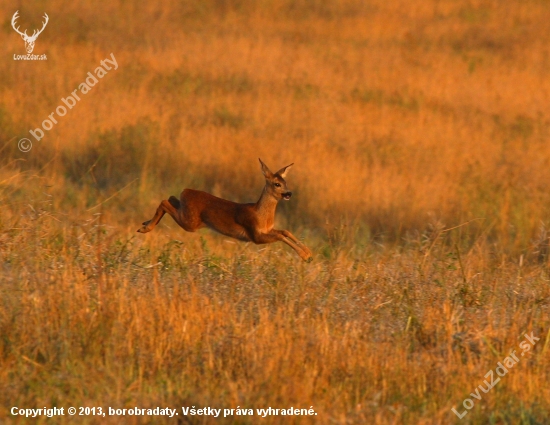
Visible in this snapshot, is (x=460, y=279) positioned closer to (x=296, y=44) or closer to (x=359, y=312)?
(x=359, y=312)

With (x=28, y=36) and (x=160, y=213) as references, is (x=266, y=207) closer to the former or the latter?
(x=160, y=213)

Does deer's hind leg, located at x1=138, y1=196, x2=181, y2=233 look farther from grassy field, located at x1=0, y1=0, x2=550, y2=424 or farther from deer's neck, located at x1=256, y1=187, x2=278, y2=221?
deer's neck, located at x1=256, y1=187, x2=278, y2=221

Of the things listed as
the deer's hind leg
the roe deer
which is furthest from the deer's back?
the deer's hind leg

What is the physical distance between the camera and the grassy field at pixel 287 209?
202 inches

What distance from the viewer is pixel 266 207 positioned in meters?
7.86

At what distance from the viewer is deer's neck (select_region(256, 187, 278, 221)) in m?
7.82

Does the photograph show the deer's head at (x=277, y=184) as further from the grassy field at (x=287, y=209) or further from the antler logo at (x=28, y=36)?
the antler logo at (x=28, y=36)

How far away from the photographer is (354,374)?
5.21m

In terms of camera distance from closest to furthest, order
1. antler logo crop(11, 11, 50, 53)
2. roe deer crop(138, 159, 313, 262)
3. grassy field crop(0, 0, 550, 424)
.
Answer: grassy field crop(0, 0, 550, 424)
roe deer crop(138, 159, 313, 262)
antler logo crop(11, 11, 50, 53)

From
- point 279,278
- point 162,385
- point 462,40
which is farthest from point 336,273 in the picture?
point 462,40

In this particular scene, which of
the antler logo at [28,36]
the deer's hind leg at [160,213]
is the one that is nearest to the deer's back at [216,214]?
the deer's hind leg at [160,213]

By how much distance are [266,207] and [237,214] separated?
10.0 inches

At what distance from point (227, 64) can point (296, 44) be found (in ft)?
7.99

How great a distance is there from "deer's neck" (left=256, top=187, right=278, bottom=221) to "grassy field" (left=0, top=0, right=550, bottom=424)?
275 millimetres
